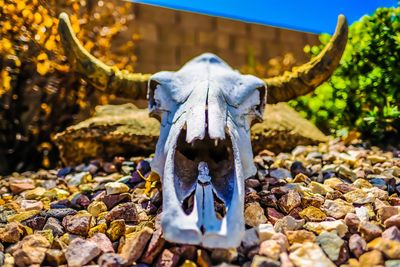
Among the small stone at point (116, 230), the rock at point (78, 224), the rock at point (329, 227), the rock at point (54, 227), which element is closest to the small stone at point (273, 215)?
the rock at point (329, 227)

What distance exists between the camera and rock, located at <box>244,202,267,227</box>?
1.64 meters

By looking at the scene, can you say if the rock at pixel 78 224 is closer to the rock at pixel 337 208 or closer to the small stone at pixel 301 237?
the small stone at pixel 301 237

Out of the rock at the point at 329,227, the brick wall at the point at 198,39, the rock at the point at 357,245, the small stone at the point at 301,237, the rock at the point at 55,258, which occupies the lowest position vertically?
the rock at the point at 55,258

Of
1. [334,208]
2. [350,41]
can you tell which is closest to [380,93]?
[350,41]

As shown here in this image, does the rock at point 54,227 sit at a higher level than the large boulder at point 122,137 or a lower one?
lower

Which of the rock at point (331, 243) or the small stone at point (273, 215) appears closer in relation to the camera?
the rock at point (331, 243)

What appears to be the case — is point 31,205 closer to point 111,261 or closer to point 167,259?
point 111,261

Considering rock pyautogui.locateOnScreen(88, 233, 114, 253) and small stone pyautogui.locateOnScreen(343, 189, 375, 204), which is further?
small stone pyautogui.locateOnScreen(343, 189, 375, 204)

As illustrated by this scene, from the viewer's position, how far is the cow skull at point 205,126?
4.26 feet

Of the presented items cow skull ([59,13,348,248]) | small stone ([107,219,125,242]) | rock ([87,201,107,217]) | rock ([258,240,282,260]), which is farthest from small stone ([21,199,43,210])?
rock ([258,240,282,260])

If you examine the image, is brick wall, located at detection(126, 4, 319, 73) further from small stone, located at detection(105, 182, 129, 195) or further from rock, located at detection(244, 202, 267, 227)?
rock, located at detection(244, 202, 267, 227)

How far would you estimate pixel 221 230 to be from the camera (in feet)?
4.14

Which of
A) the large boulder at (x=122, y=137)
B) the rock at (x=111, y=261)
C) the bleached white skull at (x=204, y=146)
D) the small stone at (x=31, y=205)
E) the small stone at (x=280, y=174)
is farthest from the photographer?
the large boulder at (x=122, y=137)

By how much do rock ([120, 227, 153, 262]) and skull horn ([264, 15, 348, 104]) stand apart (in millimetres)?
1331
